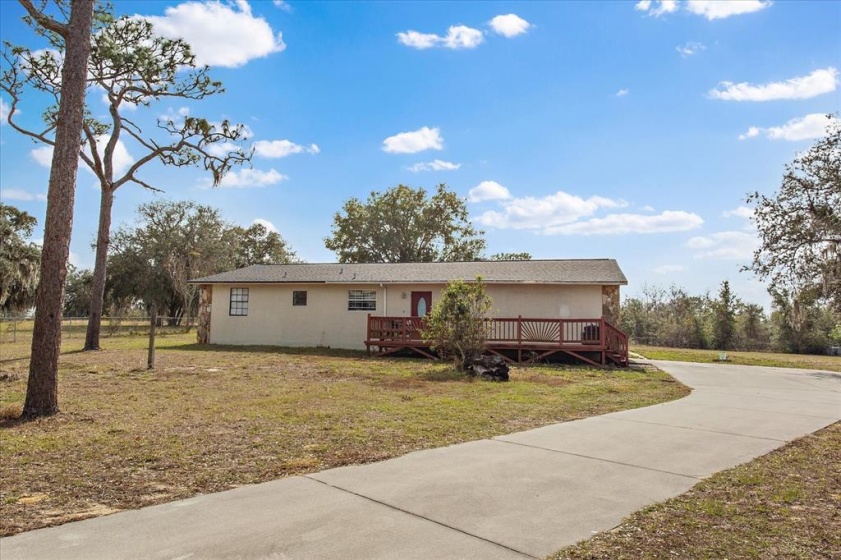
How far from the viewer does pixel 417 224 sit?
40562 millimetres

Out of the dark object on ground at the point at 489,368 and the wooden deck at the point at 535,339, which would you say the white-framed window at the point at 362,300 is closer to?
the wooden deck at the point at 535,339

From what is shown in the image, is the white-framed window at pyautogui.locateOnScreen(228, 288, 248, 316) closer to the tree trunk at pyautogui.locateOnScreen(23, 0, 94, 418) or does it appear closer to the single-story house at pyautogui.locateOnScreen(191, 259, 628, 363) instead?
the single-story house at pyautogui.locateOnScreen(191, 259, 628, 363)

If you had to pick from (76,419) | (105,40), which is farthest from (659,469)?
(105,40)

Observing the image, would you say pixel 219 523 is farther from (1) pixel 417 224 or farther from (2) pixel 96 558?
(1) pixel 417 224

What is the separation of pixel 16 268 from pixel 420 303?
21120 mm

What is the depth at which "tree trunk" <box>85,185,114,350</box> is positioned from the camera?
1742 centimetres

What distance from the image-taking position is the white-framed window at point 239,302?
2083 cm

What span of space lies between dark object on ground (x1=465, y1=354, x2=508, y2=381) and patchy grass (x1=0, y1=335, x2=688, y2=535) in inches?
14.4

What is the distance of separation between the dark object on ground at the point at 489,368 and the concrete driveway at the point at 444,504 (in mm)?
5175

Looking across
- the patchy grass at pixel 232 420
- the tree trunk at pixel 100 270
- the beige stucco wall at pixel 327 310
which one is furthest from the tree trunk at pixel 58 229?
the beige stucco wall at pixel 327 310

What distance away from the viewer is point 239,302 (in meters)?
20.9

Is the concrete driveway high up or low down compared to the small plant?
down

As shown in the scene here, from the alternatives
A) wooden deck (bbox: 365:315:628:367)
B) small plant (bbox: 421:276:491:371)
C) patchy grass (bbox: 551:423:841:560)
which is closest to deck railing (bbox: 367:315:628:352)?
wooden deck (bbox: 365:315:628:367)

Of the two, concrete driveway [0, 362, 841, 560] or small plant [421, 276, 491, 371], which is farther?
small plant [421, 276, 491, 371]
